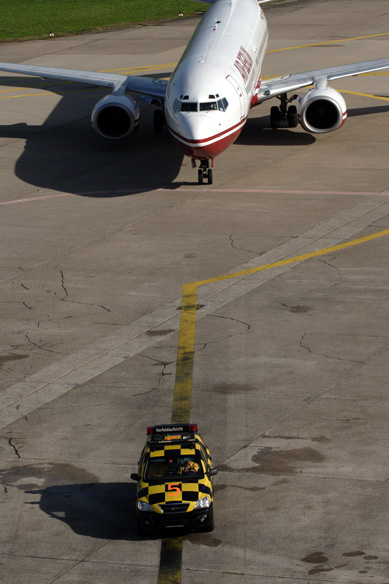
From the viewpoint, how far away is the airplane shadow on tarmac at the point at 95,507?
16331 millimetres

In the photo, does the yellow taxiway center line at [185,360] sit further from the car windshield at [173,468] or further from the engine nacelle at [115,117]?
the engine nacelle at [115,117]

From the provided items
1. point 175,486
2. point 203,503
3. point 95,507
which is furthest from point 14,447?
point 203,503

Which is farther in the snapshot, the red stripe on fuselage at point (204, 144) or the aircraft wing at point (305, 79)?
the aircraft wing at point (305, 79)

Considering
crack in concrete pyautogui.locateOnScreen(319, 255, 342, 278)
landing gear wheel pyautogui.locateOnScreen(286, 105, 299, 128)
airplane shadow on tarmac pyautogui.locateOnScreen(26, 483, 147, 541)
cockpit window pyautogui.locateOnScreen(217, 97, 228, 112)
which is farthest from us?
landing gear wheel pyautogui.locateOnScreen(286, 105, 299, 128)

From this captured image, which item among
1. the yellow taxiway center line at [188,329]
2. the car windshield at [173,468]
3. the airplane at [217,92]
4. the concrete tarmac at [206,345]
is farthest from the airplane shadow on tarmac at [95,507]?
A: the airplane at [217,92]

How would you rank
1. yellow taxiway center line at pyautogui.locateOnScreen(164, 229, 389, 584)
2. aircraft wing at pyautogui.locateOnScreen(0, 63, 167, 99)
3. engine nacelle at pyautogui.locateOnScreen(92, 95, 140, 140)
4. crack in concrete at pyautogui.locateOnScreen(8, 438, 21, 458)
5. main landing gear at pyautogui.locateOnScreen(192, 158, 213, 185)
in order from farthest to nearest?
aircraft wing at pyautogui.locateOnScreen(0, 63, 167, 99)
engine nacelle at pyautogui.locateOnScreen(92, 95, 140, 140)
main landing gear at pyautogui.locateOnScreen(192, 158, 213, 185)
crack in concrete at pyautogui.locateOnScreen(8, 438, 21, 458)
yellow taxiway center line at pyautogui.locateOnScreen(164, 229, 389, 584)

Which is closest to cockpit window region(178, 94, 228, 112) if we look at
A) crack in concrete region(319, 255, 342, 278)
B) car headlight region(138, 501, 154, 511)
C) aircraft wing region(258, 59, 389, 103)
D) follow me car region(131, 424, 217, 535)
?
aircraft wing region(258, 59, 389, 103)

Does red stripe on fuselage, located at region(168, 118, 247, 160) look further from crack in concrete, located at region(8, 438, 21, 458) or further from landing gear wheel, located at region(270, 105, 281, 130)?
crack in concrete, located at region(8, 438, 21, 458)

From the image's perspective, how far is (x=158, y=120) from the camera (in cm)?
4581

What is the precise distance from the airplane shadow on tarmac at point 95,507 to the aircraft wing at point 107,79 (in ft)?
94.5

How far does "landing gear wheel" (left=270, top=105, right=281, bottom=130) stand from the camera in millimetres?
45159

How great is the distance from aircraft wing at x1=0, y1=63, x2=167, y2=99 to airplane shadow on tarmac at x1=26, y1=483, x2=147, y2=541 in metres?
28.8

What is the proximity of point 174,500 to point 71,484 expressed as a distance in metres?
2.83

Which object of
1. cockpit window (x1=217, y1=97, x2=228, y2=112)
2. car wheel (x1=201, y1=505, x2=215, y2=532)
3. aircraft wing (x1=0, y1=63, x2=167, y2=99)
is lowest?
car wheel (x1=201, y1=505, x2=215, y2=532)
